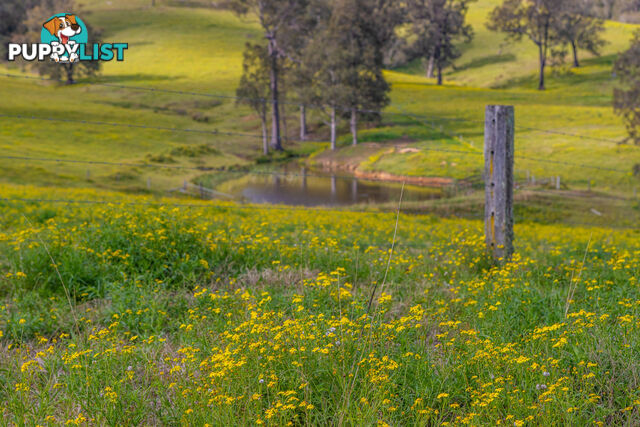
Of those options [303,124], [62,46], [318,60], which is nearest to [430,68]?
[303,124]

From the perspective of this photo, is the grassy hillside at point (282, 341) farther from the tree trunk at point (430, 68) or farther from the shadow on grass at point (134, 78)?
the tree trunk at point (430, 68)

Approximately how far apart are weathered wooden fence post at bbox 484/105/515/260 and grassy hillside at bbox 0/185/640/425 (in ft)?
1.90

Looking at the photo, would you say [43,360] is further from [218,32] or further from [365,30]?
[218,32]

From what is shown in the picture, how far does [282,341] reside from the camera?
4402 mm

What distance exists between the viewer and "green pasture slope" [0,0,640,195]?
4581 cm

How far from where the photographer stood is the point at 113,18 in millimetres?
145750

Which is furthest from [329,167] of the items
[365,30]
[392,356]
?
[392,356]

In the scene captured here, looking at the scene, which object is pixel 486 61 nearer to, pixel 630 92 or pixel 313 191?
pixel 630 92

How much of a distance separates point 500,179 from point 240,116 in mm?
75482

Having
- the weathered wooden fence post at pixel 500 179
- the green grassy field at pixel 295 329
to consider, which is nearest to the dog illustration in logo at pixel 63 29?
the green grassy field at pixel 295 329

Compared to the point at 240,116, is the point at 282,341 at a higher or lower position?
lower

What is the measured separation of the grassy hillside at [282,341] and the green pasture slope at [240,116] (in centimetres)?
1232

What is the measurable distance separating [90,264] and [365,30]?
6839 centimetres

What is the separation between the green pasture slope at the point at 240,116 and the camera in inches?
1804
